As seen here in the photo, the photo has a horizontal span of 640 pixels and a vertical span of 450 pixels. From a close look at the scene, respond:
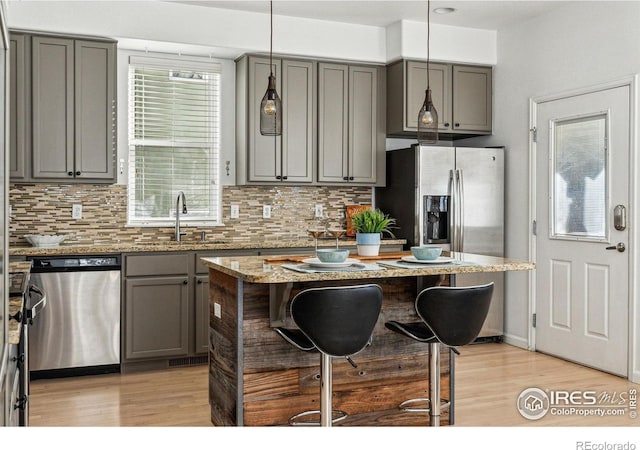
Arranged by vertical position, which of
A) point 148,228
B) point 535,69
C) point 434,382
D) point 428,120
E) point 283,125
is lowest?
point 434,382

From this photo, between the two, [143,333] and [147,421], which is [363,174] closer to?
[143,333]

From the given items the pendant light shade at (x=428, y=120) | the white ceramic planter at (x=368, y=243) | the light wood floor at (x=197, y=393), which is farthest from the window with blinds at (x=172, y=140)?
the pendant light shade at (x=428, y=120)

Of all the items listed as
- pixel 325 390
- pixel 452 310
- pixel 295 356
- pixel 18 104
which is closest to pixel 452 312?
pixel 452 310

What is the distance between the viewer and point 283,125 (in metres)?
5.40

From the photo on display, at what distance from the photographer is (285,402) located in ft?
10.6

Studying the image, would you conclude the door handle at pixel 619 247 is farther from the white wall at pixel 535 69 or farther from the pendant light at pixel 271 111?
the pendant light at pixel 271 111

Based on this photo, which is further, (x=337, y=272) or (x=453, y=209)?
(x=453, y=209)

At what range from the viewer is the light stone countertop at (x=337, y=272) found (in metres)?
2.83

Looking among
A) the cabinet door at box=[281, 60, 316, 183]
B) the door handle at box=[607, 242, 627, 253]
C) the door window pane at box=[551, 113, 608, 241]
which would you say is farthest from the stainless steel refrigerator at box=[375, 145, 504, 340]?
the door handle at box=[607, 242, 627, 253]

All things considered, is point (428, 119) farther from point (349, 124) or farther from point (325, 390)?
point (349, 124)

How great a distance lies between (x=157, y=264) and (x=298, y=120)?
5.52 ft
